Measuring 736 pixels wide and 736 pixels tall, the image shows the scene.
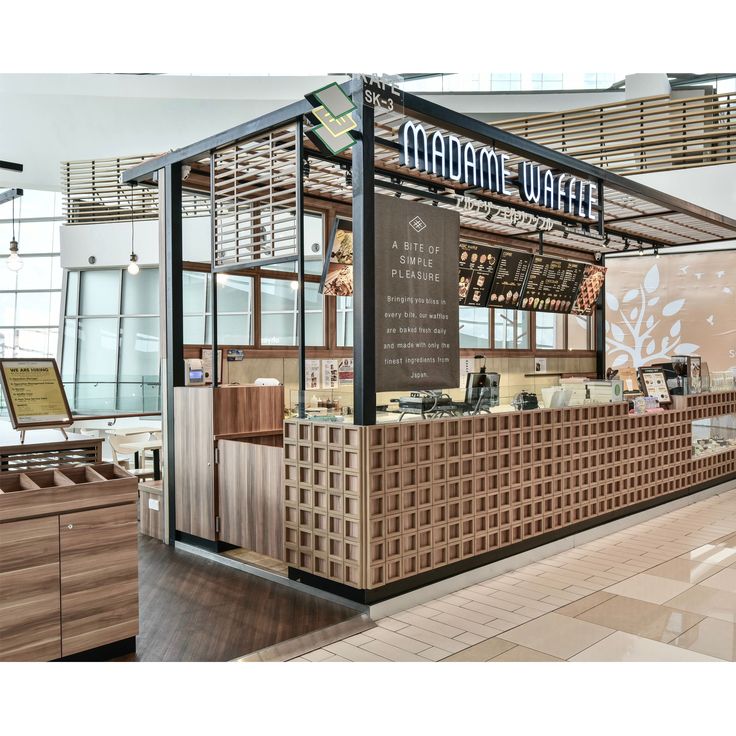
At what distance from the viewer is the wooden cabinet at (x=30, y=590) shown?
303 cm

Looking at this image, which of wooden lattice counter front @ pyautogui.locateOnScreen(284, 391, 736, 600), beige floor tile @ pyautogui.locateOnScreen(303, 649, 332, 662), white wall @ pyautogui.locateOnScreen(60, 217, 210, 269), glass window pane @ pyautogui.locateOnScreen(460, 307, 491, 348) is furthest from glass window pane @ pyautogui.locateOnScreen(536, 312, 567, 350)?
beige floor tile @ pyautogui.locateOnScreen(303, 649, 332, 662)

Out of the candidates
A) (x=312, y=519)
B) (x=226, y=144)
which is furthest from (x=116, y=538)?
(x=226, y=144)

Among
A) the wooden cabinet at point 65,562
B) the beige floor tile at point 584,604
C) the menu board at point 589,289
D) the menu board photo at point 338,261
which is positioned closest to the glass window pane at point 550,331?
the menu board at point 589,289

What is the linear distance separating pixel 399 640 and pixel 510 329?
7174mm

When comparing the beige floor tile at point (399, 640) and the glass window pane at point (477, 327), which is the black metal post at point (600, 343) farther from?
the beige floor tile at point (399, 640)

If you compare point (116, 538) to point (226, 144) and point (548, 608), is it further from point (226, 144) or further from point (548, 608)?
point (226, 144)

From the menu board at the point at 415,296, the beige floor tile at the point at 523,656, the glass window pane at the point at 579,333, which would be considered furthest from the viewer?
the glass window pane at the point at 579,333

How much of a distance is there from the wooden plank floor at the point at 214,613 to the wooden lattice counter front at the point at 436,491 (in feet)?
0.88

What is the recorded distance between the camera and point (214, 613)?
160 inches

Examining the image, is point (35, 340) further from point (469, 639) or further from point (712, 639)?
point (712, 639)

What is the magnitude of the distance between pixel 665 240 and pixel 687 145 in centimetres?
171

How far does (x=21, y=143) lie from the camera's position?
13.8m

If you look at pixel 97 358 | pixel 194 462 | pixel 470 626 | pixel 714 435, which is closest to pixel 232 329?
pixel 97 358
